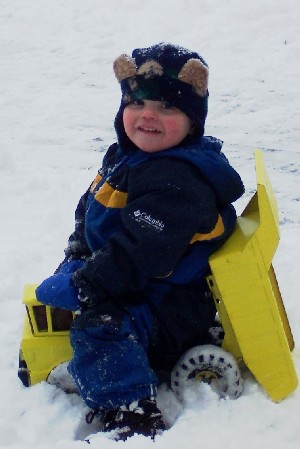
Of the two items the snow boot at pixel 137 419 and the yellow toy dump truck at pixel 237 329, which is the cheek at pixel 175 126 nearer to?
the yellow toy dump truck at pixel 237 329

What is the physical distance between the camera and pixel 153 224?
7.05 feet

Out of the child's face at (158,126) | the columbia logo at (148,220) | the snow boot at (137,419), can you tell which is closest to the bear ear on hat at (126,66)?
the child's face at (158,126)

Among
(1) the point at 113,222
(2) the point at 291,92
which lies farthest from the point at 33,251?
(2) the point at 291,92

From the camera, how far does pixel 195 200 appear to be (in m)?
2.18

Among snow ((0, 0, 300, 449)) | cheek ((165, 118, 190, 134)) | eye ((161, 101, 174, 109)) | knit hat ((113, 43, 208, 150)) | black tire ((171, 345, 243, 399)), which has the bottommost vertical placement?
snow ((0, 0, 300, 449))

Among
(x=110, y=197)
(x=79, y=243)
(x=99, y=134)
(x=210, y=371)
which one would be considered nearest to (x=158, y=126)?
(x=110, y=197)

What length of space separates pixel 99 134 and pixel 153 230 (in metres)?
3.57

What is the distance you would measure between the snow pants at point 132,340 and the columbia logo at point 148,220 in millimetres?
282

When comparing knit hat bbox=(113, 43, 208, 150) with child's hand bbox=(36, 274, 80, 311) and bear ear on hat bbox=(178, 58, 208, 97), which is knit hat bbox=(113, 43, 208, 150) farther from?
child's hand bbox=(36, 274, 80, 311)

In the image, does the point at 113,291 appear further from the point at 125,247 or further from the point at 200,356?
the point at 200,356

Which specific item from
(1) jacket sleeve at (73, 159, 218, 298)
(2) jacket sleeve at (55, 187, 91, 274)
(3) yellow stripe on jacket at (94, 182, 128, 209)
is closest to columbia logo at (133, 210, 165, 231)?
(1) jacket sleeve at (73, 159, 218, 298)

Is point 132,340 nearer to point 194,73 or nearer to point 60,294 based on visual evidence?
point 60,294

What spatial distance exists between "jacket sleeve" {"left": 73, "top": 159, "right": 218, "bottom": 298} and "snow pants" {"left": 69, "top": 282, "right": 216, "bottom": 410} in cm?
11

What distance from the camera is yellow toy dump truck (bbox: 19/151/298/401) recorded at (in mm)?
2222
